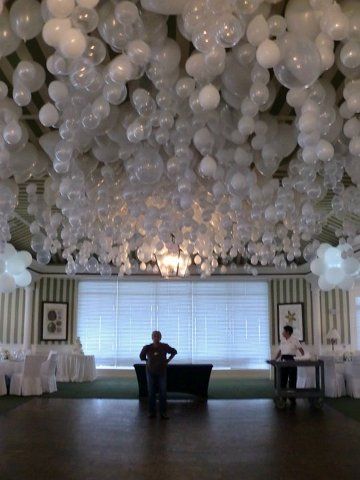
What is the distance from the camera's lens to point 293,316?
16.6m

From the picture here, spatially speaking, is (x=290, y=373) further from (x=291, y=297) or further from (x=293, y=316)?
(x=291, y=297)

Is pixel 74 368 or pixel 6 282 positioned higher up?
pixel 6 282

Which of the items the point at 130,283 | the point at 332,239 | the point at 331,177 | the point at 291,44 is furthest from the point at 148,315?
the point at 291,44

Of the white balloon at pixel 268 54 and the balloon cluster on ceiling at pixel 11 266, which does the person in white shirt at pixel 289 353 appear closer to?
the balloon cluster on ceiling at pixel 11 266

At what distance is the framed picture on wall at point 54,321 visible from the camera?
659 inches

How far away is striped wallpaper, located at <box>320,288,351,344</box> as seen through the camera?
16.0 meters

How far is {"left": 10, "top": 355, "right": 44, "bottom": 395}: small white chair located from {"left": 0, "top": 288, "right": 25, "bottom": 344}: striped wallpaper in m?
4.45

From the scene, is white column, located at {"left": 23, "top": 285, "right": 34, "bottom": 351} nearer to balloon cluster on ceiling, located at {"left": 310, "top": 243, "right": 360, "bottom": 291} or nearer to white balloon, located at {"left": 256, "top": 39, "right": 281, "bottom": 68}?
balloon cluster on ceiling, located at {"left": 310, "top": 243, "right": 360, "bottom": 291}

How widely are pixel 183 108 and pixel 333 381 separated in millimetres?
8551

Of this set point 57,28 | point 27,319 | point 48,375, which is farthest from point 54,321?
point 57,28

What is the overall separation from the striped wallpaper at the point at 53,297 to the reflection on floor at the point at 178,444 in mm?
6672

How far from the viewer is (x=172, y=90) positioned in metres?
4.80

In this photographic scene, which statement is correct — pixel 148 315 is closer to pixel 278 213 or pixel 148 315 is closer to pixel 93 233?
pixel 93 233

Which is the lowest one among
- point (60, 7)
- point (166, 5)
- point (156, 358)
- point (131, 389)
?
point (131, 389)
